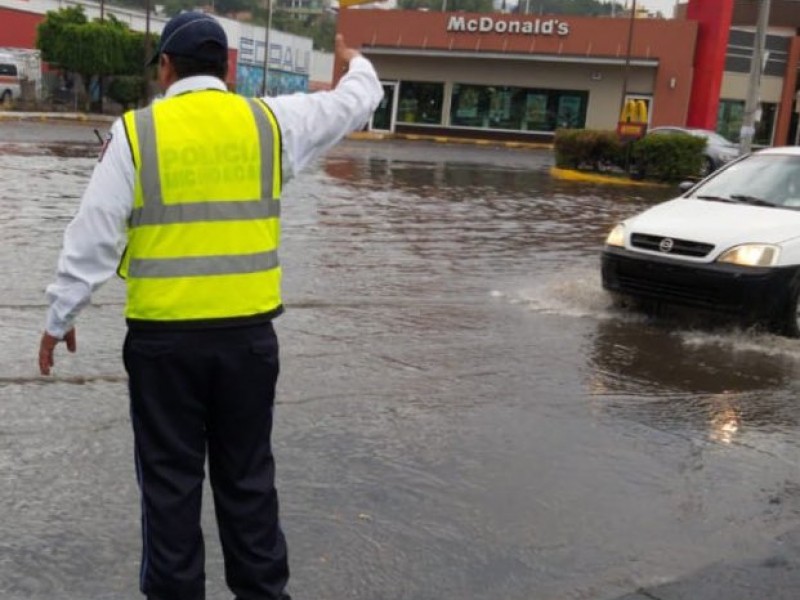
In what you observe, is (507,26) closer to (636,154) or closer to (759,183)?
(636,154)

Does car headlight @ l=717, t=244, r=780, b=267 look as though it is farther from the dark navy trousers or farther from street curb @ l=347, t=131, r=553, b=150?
street curb @ l=347, t=131, r=553, b=150

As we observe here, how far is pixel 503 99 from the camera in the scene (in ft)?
156

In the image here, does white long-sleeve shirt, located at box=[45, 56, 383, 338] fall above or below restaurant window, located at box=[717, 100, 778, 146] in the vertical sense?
below

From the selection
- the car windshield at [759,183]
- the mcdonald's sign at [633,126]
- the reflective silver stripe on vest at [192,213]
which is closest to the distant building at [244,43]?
the mcdonald's sign at [633,126]

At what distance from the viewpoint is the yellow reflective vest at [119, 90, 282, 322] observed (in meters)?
2.88

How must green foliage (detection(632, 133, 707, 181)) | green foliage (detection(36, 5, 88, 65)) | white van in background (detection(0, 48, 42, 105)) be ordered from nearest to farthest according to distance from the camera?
green foliage (detection(632, 133, 707, 181))
green foliage (detection(36, 5, 88, 65))
white van in background (detection(0, 48, 42, 105))

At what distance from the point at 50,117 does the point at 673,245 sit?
36426 mm

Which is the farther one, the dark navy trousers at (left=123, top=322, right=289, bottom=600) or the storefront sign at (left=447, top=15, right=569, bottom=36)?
the storefront sign at (left=447, top=15, right=569, bottom=36)

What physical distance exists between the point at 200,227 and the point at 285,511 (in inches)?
72.7

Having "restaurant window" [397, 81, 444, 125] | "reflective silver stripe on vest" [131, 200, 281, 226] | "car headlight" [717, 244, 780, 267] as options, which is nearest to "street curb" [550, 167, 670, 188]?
"car headlight" [717, 244, 780, 267]

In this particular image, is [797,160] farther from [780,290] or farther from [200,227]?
[200,227]

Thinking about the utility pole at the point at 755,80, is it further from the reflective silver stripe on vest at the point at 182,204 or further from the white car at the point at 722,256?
the reflective silver stripe on vest at the point at 182,204

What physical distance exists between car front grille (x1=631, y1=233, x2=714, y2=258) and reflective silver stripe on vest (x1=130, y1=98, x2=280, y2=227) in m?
5.84

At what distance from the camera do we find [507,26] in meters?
45.1
